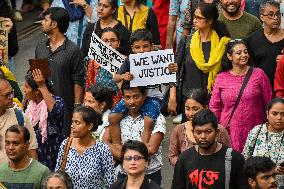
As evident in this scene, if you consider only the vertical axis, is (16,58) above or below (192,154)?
above

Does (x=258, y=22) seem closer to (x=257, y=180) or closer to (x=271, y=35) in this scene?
(x=271, y=35)

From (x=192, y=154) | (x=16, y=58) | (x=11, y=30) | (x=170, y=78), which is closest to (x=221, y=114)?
(x=170, y=78)

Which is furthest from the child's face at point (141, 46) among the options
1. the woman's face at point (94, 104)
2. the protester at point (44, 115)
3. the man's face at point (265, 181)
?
the man's face at point (265, 181)

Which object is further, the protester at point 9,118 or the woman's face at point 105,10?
the woman's face at point 105,10

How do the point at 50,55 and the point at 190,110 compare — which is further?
the point at 50,55

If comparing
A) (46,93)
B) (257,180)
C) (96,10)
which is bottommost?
(257,180)

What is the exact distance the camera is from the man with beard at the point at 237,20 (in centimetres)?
1348

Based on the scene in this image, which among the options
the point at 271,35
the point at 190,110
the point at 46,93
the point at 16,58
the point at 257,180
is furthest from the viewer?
the point at 16,58

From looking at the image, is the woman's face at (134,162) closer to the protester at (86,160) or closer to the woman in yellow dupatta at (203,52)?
the protester at (86,160)

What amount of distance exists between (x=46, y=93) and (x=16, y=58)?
743 cm

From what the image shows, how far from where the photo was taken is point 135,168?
33.1 feet

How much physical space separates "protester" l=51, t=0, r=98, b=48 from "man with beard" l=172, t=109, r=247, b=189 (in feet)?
16.4

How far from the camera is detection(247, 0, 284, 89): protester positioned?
12.9m

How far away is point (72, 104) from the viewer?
45.5 ft
